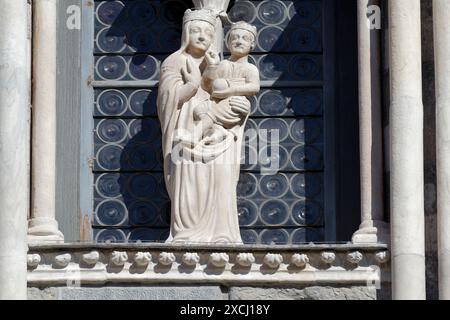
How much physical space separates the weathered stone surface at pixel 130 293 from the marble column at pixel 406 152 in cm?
100

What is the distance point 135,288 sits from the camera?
55.8ft

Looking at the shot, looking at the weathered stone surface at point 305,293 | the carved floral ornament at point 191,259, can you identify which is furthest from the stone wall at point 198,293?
the carved floral ornament at point 191,259

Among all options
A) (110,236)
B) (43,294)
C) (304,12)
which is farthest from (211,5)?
(43,294)

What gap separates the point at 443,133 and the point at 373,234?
68 centimetres

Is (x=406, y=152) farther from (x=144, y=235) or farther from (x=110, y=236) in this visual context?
(x=110, y=236)

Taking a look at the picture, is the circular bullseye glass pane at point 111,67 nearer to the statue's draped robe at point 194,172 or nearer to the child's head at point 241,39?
the statue's draped robe at point 194,172

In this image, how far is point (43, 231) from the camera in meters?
17.2

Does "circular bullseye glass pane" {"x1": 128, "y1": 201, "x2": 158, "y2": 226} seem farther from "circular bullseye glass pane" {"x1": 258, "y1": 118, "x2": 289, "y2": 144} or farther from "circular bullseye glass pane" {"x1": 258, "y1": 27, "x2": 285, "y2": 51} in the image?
"circular bullseye glass pane" {"x1": 258, "y1": 27, "x2": 285, "y2": 51}

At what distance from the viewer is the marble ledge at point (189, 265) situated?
55.8 feet

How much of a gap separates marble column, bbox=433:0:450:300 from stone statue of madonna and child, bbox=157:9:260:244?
1053mm

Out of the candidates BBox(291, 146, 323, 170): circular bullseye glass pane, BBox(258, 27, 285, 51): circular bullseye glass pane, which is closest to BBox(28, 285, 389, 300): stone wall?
BBox(291, 146, 323, 170): circular bullseye glass pane

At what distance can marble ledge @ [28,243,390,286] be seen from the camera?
55.8 ft
